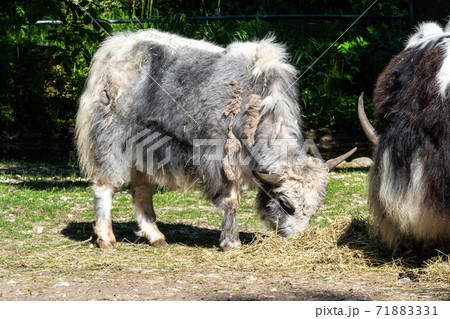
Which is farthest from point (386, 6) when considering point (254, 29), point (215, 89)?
point (215, 89)

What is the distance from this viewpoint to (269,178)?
5.71m

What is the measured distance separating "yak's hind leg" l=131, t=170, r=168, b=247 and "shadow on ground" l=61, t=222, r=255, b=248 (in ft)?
0.44

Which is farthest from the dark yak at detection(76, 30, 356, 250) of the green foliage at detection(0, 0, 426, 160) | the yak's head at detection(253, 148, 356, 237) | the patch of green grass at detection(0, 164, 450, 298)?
the green foliage at detection(0, 0, 426, 160)

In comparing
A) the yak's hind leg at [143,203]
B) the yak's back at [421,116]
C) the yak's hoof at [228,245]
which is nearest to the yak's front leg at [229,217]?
the yak's hoof at [228,245]

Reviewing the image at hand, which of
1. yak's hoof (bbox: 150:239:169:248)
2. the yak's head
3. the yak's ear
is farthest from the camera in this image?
yak's hoof (bbox: 150:239:169:248)

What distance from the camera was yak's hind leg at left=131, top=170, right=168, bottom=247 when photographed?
6434mm

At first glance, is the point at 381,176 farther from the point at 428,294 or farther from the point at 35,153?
the point at 35,153

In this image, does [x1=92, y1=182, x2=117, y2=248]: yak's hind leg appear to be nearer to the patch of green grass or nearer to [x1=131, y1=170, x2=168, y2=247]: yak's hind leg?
the patch of green grass

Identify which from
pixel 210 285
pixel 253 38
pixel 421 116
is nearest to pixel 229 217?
pixel 210 285

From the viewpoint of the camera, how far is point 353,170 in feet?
34.2

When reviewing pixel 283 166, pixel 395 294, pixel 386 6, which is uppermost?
pixel 386 6

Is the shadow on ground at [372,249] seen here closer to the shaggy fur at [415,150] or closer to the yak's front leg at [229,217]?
the shaggy fur at [415,150]

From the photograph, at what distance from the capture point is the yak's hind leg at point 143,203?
21.1ft
